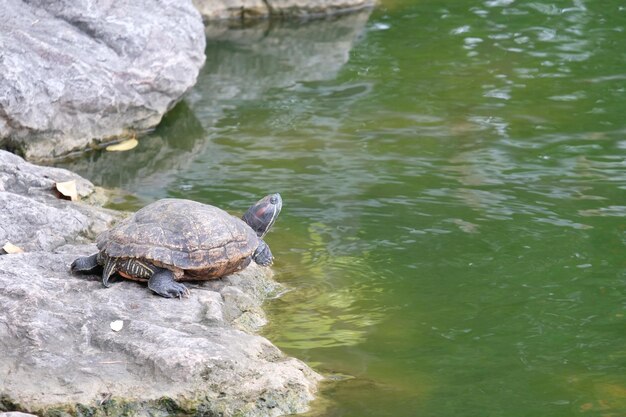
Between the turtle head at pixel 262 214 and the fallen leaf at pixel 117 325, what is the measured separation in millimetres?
1495

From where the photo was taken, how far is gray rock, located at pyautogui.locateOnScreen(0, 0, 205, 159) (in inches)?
301

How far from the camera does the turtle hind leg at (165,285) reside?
496 centimetres

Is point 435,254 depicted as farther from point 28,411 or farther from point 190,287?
point 28,411

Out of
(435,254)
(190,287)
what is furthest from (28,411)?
(435,254)

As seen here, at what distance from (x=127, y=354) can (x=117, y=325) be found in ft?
0.66

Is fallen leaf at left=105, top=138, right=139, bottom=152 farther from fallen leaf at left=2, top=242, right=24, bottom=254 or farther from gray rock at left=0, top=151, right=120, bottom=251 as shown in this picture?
fallen leaf at left=2, top=242, right=24, bottom=254

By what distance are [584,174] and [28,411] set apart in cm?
431

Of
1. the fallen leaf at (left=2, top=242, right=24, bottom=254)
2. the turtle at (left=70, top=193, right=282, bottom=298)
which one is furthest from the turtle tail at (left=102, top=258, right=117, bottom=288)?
the fallen leaf at (left=2, top=242, right=24, bottom=254)

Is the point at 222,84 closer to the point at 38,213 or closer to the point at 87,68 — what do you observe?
the point at 87,68

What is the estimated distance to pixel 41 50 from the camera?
311 inches

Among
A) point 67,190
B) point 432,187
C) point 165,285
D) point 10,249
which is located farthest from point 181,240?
point 432,187

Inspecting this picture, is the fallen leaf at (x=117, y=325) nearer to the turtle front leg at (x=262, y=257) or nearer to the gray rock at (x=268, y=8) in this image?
the turtle front leg at (x=262, y=257)

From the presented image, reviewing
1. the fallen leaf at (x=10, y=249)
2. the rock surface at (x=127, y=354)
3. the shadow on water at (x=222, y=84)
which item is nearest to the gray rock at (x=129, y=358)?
the rock surface at (x=127, y=354)

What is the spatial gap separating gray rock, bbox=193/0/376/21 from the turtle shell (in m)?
7.36
